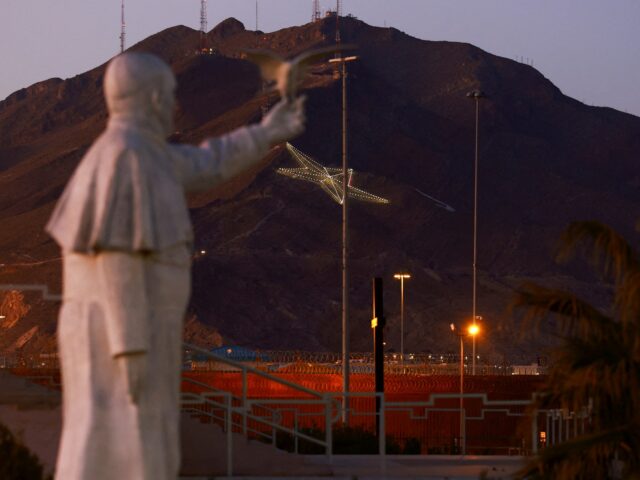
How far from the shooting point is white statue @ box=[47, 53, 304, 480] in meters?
8.30

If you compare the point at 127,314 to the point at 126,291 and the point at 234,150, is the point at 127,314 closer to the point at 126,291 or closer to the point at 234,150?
the point at 126,291

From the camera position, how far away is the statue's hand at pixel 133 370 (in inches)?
325

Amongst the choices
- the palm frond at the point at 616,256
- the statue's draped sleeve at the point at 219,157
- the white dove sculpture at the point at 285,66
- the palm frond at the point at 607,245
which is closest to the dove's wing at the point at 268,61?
the white dove sculpture at the point at 285,66

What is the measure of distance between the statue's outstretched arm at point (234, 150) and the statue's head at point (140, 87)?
0.91 ft

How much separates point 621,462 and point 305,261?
136127 millimetres

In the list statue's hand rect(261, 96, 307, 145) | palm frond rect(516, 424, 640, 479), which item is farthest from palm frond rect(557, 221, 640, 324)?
statue's hand rect(261, 96, 307, 145)

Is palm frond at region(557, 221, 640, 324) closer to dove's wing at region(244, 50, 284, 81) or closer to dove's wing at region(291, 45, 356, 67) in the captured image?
dove's wing at region(291, 45, 356, 67)

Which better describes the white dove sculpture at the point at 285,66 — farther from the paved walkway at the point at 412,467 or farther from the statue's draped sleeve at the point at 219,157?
the paved walkway at the point at 412,467

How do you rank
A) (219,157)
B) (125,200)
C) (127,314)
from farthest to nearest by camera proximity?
(219,157)
(125,200)
(127,314)

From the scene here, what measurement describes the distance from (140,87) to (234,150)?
64cm

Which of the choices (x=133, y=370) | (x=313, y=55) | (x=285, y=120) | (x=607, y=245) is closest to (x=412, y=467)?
(x=607, y=245)

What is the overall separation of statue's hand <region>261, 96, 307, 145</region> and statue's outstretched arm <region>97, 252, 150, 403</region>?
44.0 inches

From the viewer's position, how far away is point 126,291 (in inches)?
326

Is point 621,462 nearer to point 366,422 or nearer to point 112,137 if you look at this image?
point 112,137
